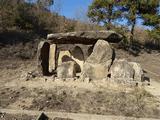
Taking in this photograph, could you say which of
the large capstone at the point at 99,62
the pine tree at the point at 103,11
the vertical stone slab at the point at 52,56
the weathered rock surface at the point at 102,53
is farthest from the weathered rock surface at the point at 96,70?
the pine tree at the point at 103,11

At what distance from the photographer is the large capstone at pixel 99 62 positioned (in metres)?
13.2

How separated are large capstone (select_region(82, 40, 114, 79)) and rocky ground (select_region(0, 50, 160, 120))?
1031mm

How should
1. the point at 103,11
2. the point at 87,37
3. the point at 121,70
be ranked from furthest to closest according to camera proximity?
the point at 103,11 → the point at 87,37 → the point at 121,70

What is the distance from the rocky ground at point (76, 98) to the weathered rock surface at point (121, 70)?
80 centimetres

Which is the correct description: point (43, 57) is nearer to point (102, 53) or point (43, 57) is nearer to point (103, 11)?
point (102, 53)

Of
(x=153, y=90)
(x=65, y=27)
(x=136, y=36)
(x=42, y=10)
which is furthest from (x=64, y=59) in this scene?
(x=136, y=36)

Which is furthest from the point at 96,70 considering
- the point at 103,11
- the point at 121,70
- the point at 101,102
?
the point at 103,11

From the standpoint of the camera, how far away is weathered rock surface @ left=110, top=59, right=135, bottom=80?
12703 mm

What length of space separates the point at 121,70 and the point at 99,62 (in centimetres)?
94

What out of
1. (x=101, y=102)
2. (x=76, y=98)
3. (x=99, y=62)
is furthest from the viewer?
(x=99, y=62)

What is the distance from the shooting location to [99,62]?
524 inches

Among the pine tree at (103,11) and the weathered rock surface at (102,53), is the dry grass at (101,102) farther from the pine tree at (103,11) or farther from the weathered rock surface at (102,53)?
the pine tree at (103,11)

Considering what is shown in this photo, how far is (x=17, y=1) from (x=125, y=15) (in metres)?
7.29

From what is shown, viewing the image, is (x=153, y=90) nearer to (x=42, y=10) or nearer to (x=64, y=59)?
(x=64, y=59)
